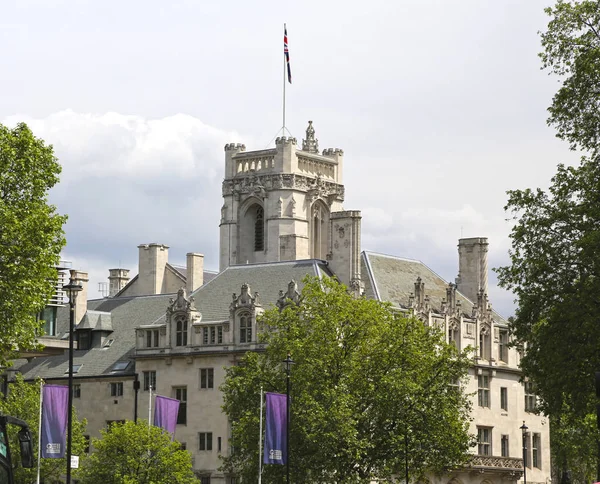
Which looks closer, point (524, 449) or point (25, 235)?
point (25, 235)

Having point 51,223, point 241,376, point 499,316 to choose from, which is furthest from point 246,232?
point 51,223

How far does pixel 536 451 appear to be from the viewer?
364ft

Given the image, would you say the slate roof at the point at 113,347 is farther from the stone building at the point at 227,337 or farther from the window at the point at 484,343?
the window at the point at 484,343

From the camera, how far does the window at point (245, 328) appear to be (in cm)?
9719

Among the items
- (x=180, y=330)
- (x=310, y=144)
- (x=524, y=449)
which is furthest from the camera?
(x=310, y=144)

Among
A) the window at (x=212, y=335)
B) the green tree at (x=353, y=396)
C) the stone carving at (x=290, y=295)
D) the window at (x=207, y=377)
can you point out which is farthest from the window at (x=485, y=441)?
the green tree at (x=353, y=396)

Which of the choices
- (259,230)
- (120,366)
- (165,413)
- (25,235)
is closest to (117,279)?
(259,230)

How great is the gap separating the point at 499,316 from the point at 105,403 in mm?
30848

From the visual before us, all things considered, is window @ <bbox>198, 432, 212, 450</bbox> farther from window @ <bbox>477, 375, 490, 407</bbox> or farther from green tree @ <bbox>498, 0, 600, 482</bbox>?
green tree @ <bbox>498, 0, 600, 482</bbox>

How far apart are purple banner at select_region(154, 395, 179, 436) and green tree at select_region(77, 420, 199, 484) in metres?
4.84

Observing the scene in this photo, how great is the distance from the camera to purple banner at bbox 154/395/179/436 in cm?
8731

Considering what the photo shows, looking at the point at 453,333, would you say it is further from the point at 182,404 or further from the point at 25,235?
the point at 25,235

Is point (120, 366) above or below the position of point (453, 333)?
below

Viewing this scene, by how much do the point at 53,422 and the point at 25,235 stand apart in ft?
48.3
